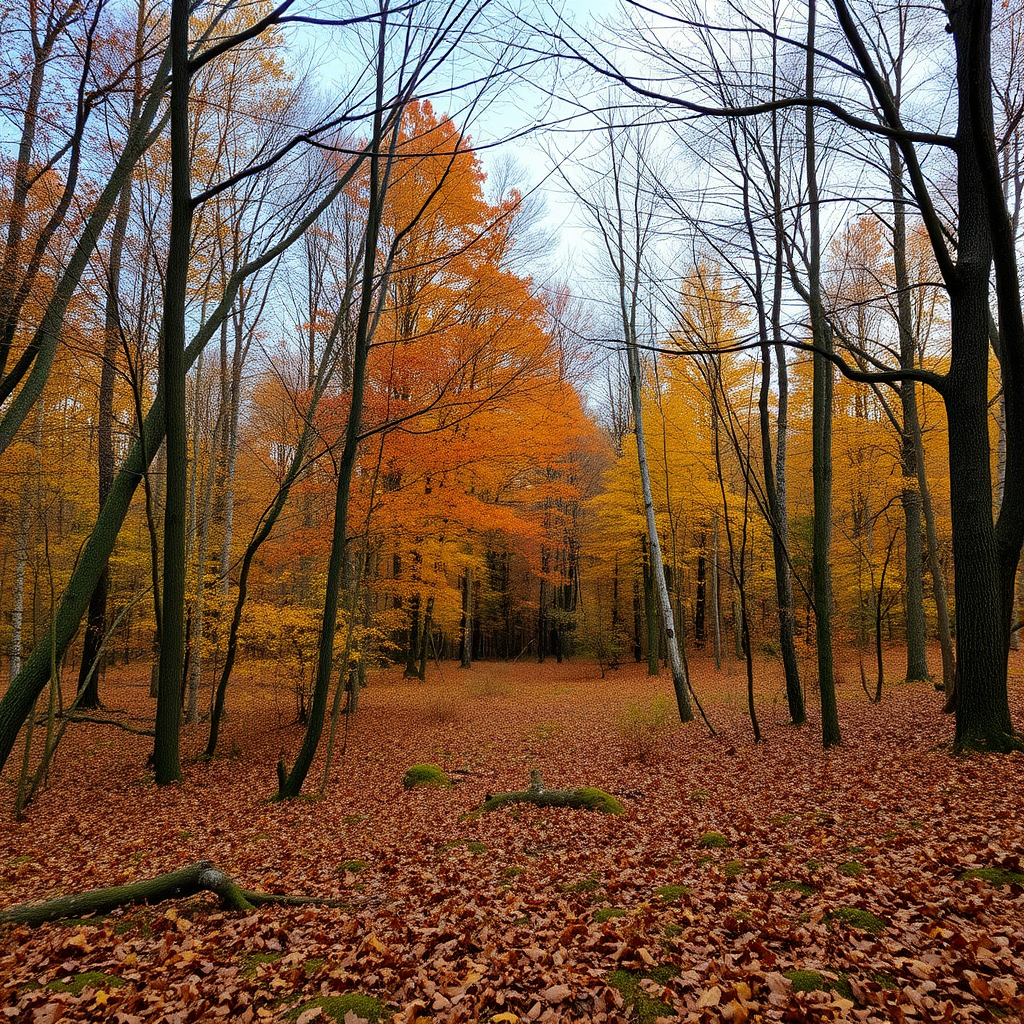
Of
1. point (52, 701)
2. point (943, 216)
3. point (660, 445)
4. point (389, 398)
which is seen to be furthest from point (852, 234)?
point (52, 701)

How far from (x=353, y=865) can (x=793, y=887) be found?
337cm

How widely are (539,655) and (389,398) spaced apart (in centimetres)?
1889

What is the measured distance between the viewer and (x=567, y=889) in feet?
12.8

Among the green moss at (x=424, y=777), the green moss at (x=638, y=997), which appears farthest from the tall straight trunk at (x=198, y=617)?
the green moss at (x=638, y=997)

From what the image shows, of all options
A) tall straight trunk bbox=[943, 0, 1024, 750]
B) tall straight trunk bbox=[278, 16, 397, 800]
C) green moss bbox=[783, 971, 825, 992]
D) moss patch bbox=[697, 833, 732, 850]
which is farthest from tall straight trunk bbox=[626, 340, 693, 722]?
green moss bbox=[783, 971, 825, 992]

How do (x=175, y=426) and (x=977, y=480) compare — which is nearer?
(x=977, y=480)

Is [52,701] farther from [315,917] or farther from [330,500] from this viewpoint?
[330,500]

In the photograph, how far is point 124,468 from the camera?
7.34 m

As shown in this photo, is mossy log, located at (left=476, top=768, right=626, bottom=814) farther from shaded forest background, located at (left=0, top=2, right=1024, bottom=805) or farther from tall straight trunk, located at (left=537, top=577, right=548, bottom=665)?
tall straight trunk, located at (left=537, top=577, right=548, bottom=665)

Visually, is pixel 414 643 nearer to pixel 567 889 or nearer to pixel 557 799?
Result: pixel 557 799

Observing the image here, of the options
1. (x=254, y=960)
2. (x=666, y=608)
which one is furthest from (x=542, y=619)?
(x=254, y=960)

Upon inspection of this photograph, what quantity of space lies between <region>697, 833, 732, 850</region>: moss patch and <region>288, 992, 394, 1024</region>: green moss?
2.78 metres

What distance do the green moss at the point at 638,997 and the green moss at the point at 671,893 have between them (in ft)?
2.85

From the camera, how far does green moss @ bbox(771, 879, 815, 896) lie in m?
3.37
